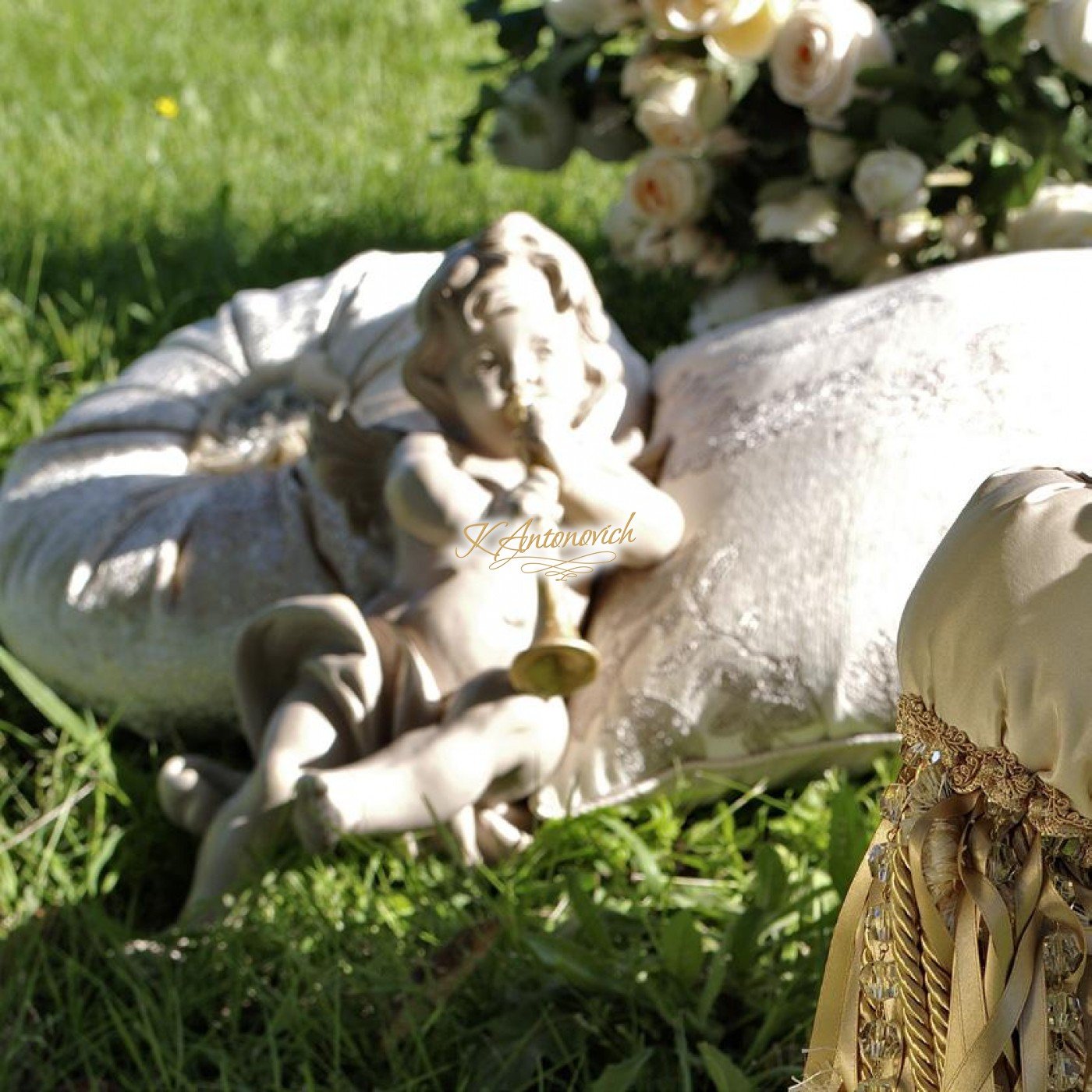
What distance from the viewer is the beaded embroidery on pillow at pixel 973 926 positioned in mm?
1044

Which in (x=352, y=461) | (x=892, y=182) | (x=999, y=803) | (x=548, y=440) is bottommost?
(x=352, y=461)

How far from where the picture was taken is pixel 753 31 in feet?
8.23

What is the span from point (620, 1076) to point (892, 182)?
4.83ft

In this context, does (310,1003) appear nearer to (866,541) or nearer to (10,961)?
(10,961)

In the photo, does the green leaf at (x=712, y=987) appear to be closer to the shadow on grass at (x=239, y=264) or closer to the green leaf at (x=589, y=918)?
the green leaf at (x=589, y=918)

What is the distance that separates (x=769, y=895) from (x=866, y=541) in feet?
1.38

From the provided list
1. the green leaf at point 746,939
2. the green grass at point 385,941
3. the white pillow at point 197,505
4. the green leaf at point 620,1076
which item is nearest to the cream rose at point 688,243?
the white pillow at point 197,505

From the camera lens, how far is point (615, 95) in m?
2.93

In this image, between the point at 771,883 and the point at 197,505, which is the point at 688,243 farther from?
the point at 771,883

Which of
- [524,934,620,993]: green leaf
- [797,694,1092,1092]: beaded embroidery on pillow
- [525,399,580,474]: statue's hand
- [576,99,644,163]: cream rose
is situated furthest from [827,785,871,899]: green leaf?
[576,99,644,163]: cream rose

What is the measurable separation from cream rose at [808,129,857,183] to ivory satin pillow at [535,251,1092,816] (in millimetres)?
560

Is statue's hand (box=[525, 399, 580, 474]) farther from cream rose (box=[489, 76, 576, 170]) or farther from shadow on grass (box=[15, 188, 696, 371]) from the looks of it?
shadow on grass (box=[15, 188, 696, 371])

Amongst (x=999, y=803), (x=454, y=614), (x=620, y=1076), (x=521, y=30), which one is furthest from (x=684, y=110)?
(x=999, y=803)

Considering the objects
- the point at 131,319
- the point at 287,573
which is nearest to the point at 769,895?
the point at 287,573
